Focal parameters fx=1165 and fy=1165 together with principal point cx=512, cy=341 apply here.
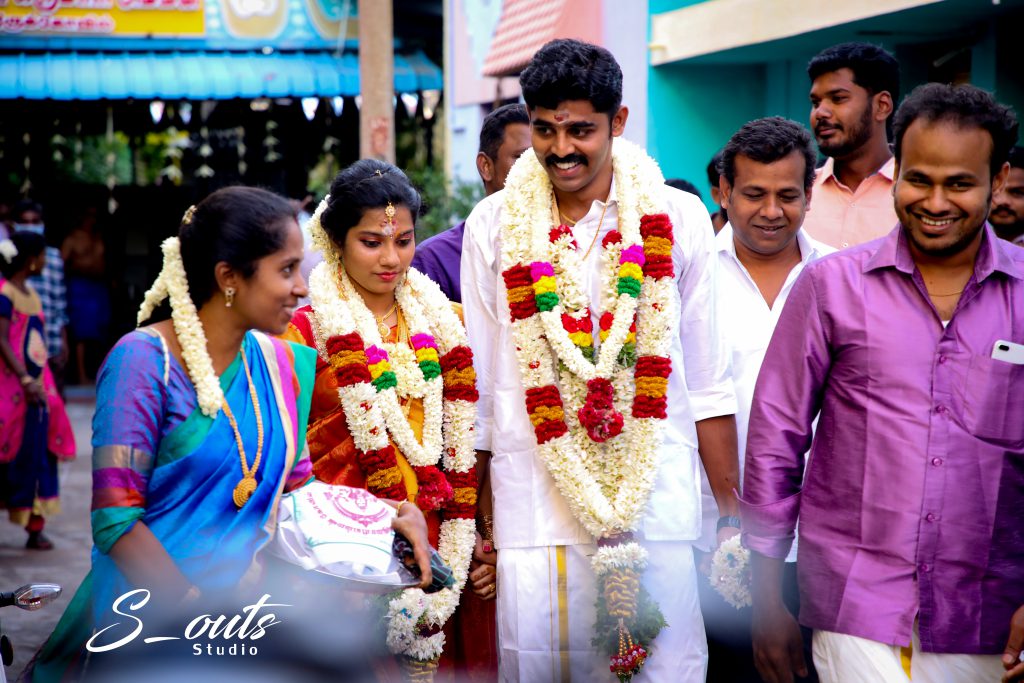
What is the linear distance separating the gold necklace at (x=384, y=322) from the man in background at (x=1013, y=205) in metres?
2.78

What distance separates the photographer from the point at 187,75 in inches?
541

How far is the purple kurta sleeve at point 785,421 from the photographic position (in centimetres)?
312

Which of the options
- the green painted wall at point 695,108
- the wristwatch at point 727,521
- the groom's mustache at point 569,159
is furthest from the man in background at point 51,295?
the wristwatch at point 727,521

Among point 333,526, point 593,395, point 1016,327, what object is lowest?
point 333,526

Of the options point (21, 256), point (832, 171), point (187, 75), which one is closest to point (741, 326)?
point (832, 171)

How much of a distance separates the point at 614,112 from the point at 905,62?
211 inches

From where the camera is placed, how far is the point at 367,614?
12.8 ft

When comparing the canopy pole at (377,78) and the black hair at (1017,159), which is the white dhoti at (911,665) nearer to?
the black hair at (1017,159)

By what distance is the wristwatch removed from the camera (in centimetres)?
375

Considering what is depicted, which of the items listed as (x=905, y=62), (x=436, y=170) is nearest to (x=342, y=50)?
(x=436, y=170)

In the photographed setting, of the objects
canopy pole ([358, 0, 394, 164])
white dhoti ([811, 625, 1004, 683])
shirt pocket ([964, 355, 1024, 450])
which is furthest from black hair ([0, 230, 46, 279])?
shirt pocket ([964, 355, 1024, 450])

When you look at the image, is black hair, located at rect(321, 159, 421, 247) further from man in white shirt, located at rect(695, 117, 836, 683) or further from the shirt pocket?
the shirt pocket

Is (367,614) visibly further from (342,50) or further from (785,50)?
(342,50)

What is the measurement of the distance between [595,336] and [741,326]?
0.64 meters
